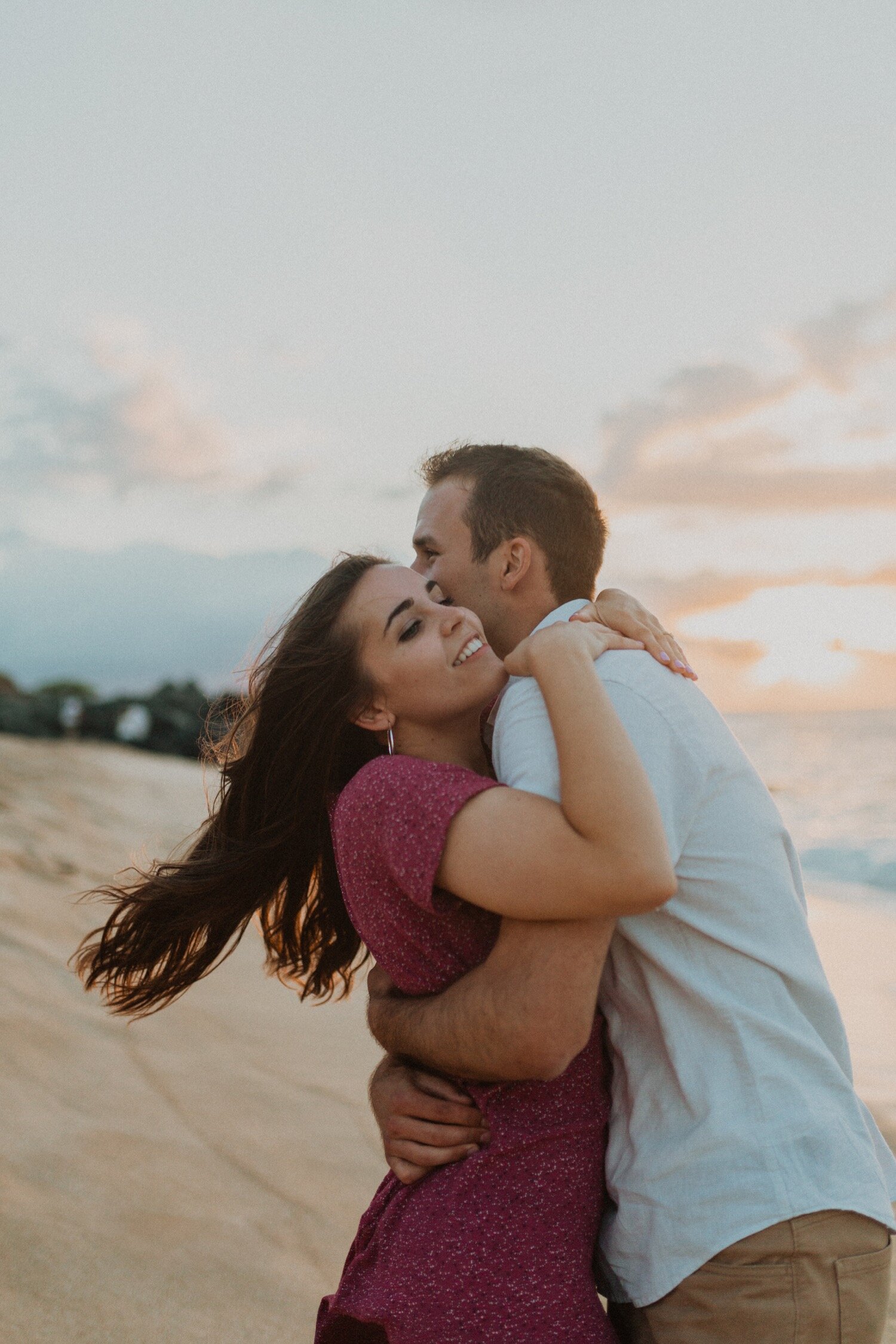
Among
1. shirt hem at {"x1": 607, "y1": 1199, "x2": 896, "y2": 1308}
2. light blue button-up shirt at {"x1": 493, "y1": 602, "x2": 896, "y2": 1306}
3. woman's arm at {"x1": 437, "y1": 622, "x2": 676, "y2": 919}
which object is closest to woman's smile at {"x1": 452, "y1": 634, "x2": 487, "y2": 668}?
light blue button-up shirt at {"x1": 493, "y1": 602, "x2": 896, "y2": 1306}

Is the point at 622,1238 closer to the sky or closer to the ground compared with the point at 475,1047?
closer to the ground

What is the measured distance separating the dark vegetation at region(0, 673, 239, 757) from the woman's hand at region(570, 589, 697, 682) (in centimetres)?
1763

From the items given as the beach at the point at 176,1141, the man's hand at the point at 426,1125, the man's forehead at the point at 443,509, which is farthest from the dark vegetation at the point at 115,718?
the man's hand at the point at 426,1125

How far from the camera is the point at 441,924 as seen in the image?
2047 mm

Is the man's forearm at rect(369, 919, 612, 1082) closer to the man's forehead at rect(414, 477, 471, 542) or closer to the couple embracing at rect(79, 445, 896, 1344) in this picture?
the couple embracing at rect(79, 445, 896, 1344)

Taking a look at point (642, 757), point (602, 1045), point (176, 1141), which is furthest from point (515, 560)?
point (176, 1141)

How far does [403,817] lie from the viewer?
1.95 m

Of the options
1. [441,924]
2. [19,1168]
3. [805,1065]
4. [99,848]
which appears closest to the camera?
[805,1065]

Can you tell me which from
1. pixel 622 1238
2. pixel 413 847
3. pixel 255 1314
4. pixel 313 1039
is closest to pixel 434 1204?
pixel 622 1238

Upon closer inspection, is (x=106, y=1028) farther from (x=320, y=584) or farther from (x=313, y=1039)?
(x=320, y=584)

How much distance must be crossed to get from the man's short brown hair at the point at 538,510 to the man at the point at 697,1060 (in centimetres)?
98

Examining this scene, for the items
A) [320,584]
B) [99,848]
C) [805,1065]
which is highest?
[320,584]

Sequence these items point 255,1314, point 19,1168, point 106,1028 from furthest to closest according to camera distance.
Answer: point 106,1028 → point 19,1168 → point 255,1314

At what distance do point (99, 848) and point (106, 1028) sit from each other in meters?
3.93
